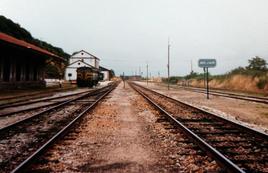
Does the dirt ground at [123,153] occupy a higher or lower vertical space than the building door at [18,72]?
lower

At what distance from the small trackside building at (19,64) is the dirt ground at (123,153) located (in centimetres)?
1616

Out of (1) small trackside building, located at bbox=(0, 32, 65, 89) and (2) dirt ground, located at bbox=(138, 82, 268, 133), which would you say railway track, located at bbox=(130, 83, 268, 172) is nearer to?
(2) dirt ground, located at bbox=(138, 82, 268, 133)

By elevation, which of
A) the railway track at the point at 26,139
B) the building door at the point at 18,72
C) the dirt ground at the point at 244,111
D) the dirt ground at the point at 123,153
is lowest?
the dirt ground at the point at 244,111

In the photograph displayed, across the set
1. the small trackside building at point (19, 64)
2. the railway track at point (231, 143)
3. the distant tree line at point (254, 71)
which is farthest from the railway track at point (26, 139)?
the distant tree line at point (254, 71)

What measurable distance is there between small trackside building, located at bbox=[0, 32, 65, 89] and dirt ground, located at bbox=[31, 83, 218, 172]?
636 inches

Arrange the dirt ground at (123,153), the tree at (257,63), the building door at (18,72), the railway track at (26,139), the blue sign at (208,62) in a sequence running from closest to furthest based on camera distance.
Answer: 1. the dirt ground at (123,153)
2. the railway track at (26,139)
3. the blue sign at (208,62)
4. the building door at (18,72)
5. the tree at (257,63)

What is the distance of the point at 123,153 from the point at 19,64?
27.3 meters

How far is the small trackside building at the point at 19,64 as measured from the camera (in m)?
26.5

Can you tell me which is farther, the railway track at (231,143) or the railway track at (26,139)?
the railway track at (26,139)

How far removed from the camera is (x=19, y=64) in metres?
31.2

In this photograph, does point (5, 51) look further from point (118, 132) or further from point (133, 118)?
point (118, 132)

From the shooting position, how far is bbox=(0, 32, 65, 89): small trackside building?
86.9ft

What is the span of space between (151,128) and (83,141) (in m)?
2.73

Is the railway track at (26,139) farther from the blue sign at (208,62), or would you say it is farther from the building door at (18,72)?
the building door at (18,72)
